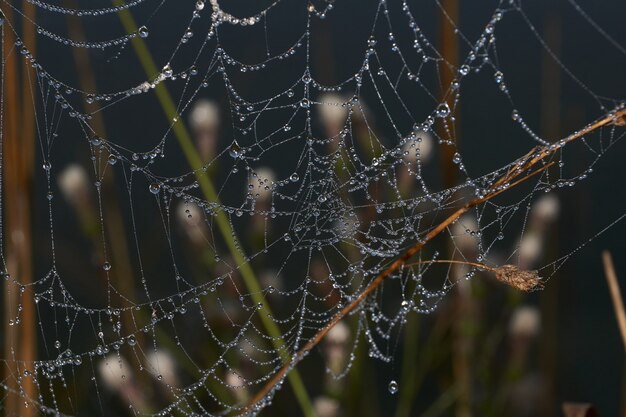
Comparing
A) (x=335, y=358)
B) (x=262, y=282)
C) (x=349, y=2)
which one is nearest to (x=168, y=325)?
(x=262, y=282)

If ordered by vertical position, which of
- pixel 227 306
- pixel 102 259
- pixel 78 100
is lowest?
pixel 227 306

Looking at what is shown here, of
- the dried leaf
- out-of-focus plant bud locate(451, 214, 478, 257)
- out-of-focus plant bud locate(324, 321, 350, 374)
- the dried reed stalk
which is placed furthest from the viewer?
out-of-focus plant bud locate(451, 214, 478, 257)

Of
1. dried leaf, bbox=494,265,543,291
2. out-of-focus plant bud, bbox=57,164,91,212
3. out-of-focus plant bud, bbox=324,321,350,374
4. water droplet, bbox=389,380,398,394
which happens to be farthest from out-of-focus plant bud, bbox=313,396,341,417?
dried leaf, bbox=494,265,543,291

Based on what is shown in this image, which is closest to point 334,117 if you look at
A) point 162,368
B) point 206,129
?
point 206,129

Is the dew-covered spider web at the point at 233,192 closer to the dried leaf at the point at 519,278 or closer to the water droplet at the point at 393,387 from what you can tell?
the water droplet at the point at 393,387

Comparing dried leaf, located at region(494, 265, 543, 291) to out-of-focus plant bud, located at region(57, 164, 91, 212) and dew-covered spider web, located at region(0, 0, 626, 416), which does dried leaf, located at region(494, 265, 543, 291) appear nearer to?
dew-covered spider web, located at region(0, 0, 626, 416)

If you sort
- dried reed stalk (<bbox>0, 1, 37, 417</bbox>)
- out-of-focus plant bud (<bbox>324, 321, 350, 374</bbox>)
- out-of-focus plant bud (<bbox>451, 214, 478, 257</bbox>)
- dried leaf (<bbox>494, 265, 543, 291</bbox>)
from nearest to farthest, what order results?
dried leaf (<bbox>494, 265, 543, 291</bbox>) < dried reed stalk (<bbox>0, 1, 37, 417</bbox>) < out-of-focus plant bud (<bbox>324, 321, 350, 374</bbox>) < out-of-focus plant bud (<bbox>451, 214, 478, 257</bbox>)

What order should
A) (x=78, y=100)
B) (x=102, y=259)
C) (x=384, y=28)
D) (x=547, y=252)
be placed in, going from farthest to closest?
(x=384, y=28) → (x=78, y=100) → (x=547, y=252) → (x=102, y=259)

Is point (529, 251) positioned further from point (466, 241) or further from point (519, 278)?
point (519, 278)

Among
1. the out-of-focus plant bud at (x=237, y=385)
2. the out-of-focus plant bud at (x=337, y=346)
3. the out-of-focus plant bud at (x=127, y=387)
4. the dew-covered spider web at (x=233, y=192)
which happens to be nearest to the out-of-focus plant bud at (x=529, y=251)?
the dew-covered spider web at (x=233, y=192)

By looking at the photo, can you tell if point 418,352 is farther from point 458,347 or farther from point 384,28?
point 384,28
